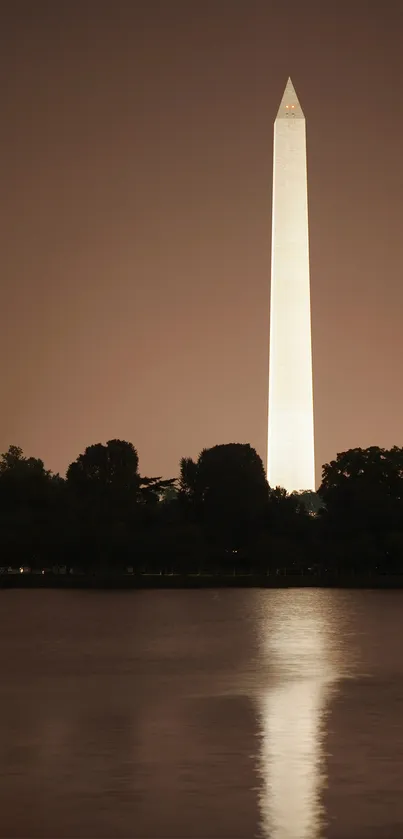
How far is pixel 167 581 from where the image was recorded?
108 m

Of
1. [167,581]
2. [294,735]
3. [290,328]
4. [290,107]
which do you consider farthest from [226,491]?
[294,735]

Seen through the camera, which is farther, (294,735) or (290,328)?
(290,328)

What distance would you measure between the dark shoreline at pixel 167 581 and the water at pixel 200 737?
52.7m

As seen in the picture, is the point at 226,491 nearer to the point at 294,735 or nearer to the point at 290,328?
the point at 290,328

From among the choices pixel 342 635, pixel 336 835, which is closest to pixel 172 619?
pixel 342 635

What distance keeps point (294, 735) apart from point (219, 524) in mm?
86432

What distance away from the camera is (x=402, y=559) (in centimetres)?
10062

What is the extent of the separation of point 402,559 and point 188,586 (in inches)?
611

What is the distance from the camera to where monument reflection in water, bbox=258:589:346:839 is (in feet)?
55.7

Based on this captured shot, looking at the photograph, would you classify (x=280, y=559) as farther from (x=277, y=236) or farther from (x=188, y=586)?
(x=277, y=236)

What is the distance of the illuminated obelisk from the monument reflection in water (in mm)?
73958

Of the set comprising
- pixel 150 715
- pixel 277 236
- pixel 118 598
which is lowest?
pixel 150 715

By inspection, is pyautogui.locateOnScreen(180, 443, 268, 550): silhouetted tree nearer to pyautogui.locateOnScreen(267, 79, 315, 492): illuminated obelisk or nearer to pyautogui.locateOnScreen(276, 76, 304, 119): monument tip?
pyautogui.locateOnScreen(267, 79, 315, 492): illuminated obelisk

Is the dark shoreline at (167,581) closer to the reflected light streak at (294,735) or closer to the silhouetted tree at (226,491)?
the silhouetted tree at (226,491)
